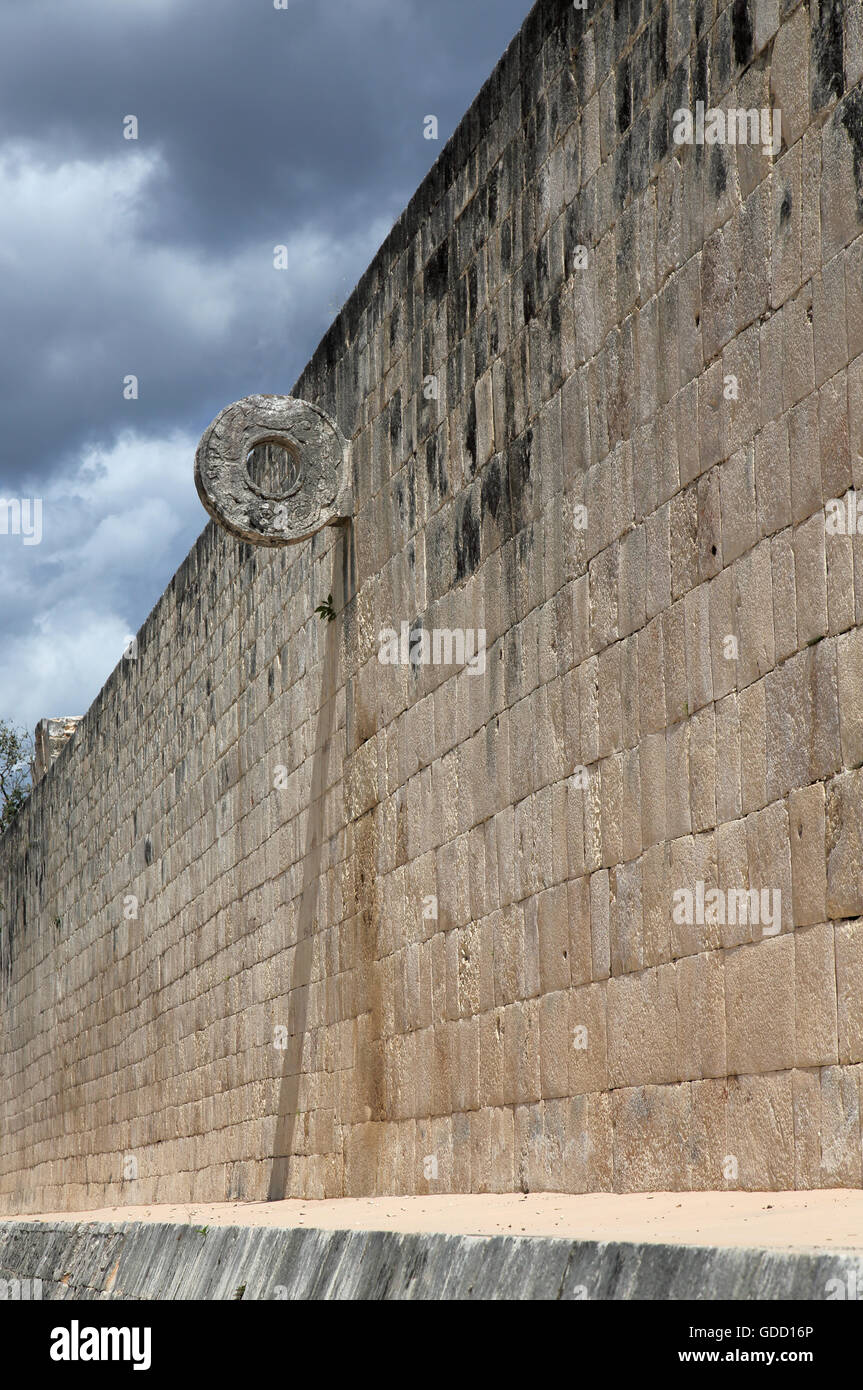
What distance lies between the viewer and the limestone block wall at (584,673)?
4836 mm

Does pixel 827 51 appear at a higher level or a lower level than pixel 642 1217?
higher

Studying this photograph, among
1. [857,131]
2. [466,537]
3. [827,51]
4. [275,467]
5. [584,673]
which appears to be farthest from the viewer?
[275,467]

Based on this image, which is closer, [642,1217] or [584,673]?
[642,1217]

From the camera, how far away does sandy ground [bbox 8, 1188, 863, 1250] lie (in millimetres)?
3021

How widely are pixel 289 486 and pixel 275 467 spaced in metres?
1.52

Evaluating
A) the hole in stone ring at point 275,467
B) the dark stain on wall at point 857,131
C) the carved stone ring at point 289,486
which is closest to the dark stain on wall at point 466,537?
the carved stone ring at point 289,486

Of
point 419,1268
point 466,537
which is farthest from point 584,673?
point 419,1268

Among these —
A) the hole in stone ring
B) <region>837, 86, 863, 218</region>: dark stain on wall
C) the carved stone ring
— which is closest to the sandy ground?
<region>837, 86, 863, 218</region>: dark stain on wall

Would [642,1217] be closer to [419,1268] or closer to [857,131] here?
[419,1268]

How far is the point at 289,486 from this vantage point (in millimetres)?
10008

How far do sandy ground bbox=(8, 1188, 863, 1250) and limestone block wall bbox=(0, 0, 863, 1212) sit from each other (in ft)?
0.77
